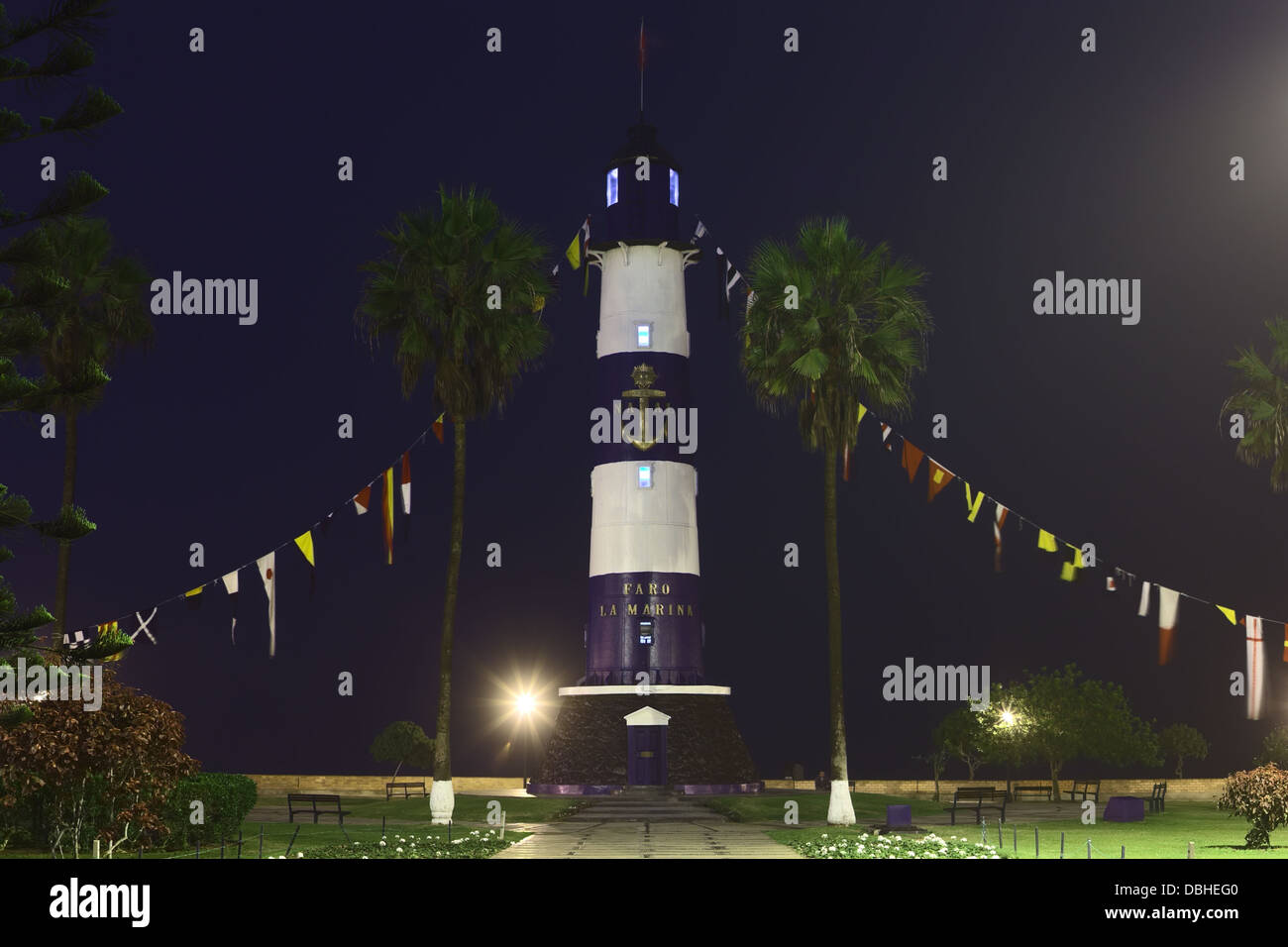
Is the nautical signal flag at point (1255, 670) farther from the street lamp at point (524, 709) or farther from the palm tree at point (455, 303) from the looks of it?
the street lamp at point (524, 709)

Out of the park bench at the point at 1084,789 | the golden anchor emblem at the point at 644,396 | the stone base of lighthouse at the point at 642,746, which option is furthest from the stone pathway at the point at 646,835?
the park bench at the point at 1084,789

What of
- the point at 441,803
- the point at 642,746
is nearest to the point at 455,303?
the point at 441,803

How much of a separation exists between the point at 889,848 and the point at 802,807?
53.9 ft

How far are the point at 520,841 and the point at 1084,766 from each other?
61781mm

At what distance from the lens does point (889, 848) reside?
27.2 meters

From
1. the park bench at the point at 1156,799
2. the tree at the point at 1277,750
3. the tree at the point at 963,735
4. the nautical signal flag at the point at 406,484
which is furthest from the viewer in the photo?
the tree at the point at 963,735

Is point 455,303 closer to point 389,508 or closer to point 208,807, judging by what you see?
point 389,508

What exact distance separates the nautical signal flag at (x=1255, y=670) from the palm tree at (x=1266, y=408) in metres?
9.24

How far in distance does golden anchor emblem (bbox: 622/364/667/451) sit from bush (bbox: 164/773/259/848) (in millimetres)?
26233

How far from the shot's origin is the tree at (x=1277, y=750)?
53.7 metres

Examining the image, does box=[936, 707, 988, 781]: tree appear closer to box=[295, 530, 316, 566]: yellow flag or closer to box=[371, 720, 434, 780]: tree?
box=[371, 720, 434, 780]: tree

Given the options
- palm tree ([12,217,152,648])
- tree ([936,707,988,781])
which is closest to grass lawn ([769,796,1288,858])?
tree ([936,707,988,781])
